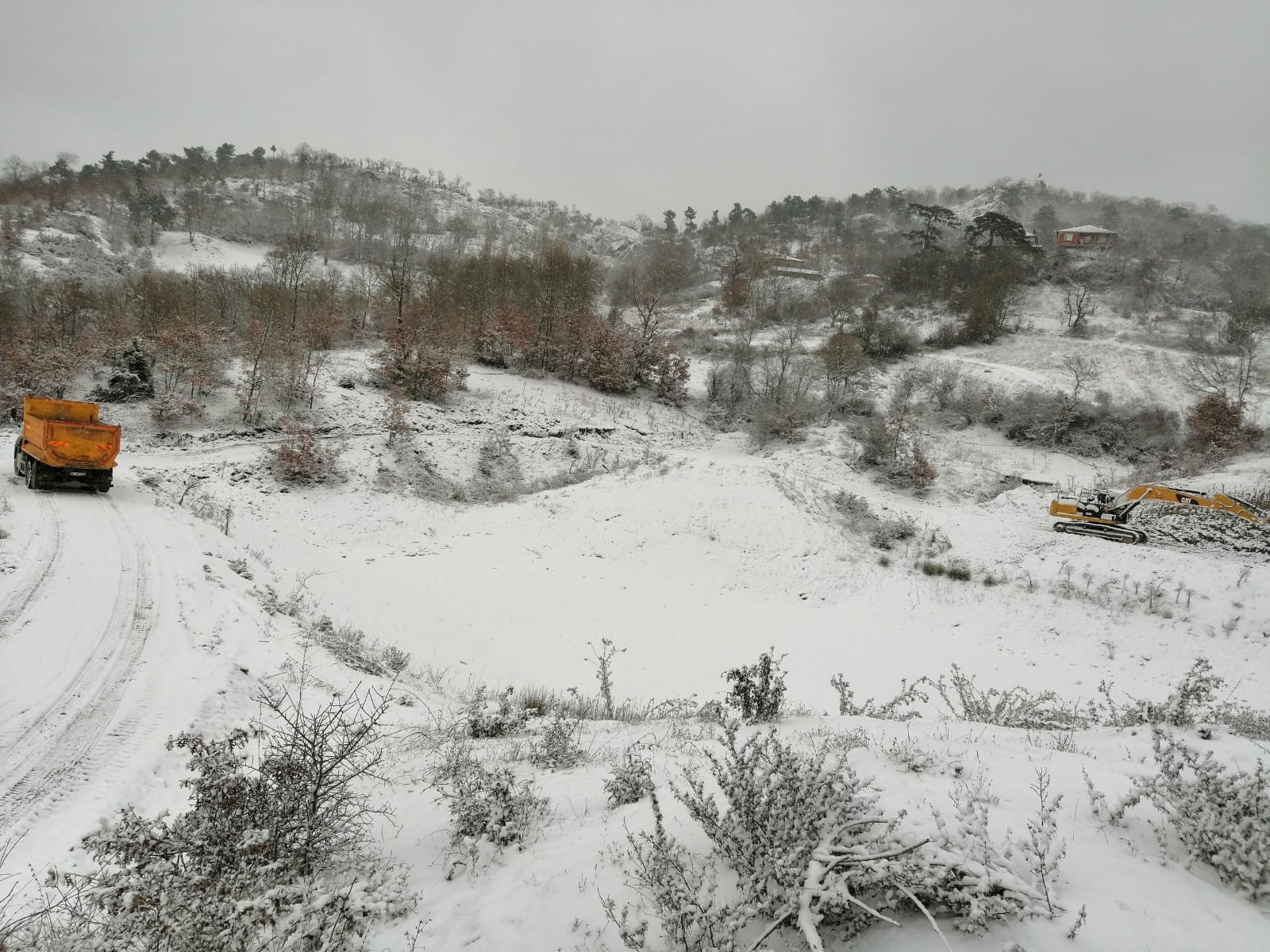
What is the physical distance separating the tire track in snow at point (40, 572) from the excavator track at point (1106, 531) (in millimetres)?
20643

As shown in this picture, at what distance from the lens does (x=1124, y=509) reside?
1484 cm

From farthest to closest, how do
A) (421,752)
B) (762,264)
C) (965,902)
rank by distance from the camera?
(762,264)
(421,752)
(965,902)

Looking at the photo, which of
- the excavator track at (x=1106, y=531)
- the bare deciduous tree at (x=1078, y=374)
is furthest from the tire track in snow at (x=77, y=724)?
the bare deciduous tree at (x=1078, y=374)

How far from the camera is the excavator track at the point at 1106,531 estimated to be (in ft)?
46.6

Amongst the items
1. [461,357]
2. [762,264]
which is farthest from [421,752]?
[762,264]

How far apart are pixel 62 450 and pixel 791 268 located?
54.1 m

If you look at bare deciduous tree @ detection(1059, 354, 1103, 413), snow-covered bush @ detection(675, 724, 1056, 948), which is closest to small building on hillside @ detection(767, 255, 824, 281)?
bare deciduous tree @ detection(1059, 354, 1103, 413)

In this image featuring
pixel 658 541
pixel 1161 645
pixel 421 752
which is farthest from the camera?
pixel 658 541

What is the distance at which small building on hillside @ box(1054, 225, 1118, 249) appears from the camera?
173 feet

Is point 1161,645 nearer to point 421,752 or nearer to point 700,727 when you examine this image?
point 700,727

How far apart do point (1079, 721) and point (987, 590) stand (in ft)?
23.1

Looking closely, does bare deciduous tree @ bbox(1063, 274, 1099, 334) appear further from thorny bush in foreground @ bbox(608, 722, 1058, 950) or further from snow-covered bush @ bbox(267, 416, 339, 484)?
thorny bush in foreground @ bbox(608, 722, 1058, 950)

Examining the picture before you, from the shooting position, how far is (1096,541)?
45.0ft

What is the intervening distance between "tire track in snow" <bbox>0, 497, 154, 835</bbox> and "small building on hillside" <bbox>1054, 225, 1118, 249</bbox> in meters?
70.0
